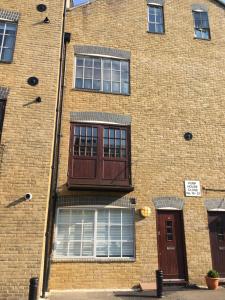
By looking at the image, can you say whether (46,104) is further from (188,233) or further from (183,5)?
(183,5)

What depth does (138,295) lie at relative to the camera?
9117 millimetres

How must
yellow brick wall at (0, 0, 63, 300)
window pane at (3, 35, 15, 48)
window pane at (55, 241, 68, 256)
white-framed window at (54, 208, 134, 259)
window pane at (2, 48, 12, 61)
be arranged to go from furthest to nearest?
window pane at (3, 35, 15, 48) → window pane at (2, 48, 12, 61) → white-framed window at (54, 208, 134, 259) → window pane at (55, 241, 68, 256) → yellow brick wall at (0, 0, 63, 300)

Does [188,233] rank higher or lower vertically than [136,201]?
lower

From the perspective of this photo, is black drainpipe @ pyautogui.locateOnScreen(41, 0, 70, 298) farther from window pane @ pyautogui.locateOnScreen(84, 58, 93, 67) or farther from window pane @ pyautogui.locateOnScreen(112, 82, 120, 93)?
window pane @ pyautogui.locateOnScreen(112, 82, 120, 93)

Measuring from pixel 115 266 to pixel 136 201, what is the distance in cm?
231

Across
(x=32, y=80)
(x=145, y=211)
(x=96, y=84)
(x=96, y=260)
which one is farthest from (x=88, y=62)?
(x=96, y=260)

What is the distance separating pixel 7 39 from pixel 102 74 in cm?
385

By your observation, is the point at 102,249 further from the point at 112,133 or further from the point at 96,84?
the point at 96,84

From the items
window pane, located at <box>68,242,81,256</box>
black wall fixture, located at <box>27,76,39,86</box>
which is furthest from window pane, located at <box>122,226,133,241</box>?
black wall fixture, located at <box>27,76,39,86</box>

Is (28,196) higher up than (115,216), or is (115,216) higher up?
(28,196)

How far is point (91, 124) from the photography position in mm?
11422

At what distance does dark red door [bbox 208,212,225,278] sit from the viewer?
1080 centimetres

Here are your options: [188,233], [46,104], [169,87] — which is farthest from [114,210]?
[169,87]

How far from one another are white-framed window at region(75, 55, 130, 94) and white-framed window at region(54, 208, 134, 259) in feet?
16.2
